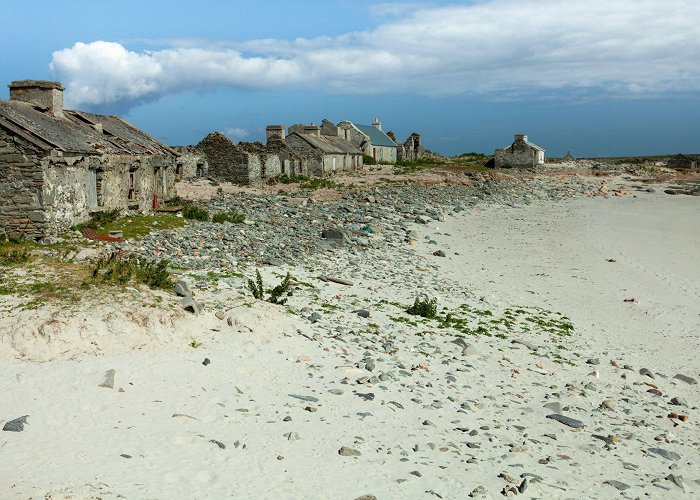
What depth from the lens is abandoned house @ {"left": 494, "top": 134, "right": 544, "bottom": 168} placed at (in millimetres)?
65250

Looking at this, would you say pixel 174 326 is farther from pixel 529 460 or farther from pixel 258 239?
pixel 258 239

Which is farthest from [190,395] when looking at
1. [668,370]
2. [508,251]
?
[508,251]

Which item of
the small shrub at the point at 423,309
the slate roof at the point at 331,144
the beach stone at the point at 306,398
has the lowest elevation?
the beach stone at the point at 306,398

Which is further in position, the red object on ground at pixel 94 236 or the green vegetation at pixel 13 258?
the red object on ground at pixel 94 236

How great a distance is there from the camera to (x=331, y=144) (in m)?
58.9

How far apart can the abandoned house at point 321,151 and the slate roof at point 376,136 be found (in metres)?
6.34

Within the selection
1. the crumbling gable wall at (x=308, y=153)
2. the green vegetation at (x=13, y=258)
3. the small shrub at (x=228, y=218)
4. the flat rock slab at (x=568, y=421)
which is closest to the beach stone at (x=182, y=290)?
the green vegetation at (x=13, y=258)

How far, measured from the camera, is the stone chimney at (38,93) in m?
24.1

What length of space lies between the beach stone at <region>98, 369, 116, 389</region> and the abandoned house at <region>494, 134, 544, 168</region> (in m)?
59.3

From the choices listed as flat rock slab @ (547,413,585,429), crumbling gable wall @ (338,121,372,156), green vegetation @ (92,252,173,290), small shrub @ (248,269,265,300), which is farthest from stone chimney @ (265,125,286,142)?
flat rock slab @ (547,413,585,429)

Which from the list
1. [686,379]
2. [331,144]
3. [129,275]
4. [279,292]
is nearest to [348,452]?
[279,292]

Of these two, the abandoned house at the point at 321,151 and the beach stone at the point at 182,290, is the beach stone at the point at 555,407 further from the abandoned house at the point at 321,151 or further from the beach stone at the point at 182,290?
the abandoned house at the point at 321,151

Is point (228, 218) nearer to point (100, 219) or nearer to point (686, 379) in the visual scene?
point (100, 219)

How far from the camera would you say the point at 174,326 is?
1234 centimetres
